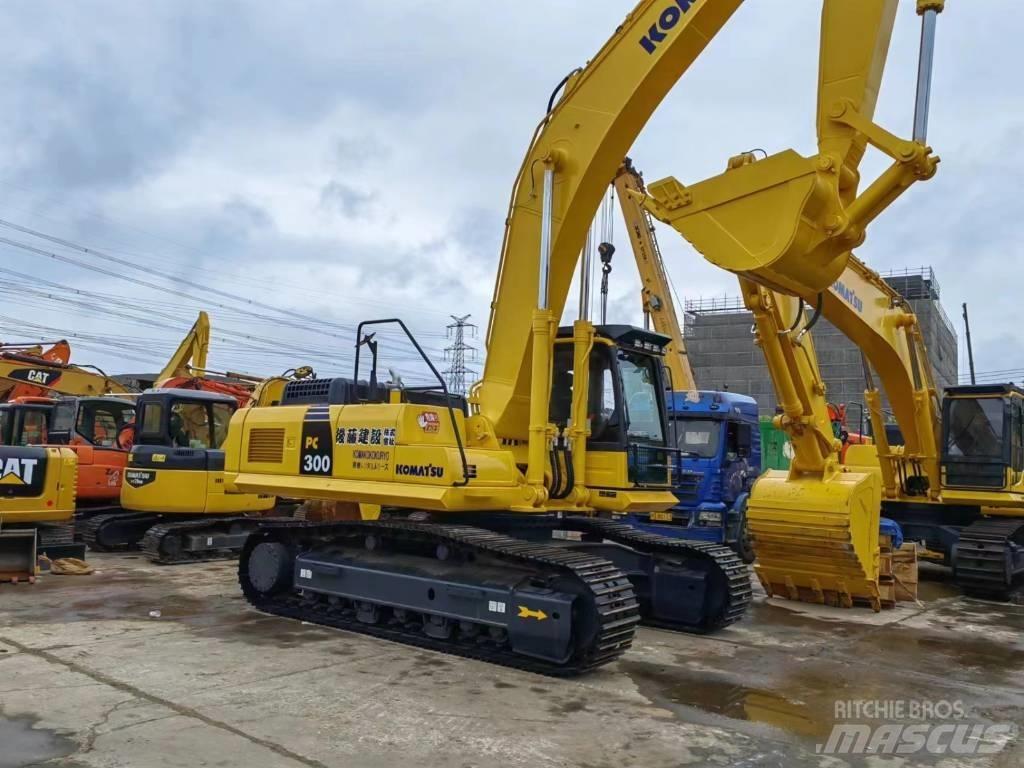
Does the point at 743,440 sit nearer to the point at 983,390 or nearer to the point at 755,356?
the point at 983,390

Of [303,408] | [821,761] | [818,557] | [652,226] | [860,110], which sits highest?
[652,226]

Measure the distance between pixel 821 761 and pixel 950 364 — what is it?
53.1 m

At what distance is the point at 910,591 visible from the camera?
33.2 feet

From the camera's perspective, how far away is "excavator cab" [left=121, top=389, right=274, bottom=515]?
12.0 m

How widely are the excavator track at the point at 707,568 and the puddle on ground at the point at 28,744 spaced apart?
15.1ft

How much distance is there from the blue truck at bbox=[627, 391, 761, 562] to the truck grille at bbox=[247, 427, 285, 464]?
232 inches

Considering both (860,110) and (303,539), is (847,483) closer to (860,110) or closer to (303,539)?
(860,110)

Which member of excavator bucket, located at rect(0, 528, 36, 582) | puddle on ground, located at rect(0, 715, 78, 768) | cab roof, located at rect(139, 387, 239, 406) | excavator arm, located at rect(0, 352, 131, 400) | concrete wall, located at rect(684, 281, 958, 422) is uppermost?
concrete wall, located at rect(684, 281, 958, 422)

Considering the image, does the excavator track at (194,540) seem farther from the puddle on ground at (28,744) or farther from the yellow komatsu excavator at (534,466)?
the puddle on ground at (28,744)

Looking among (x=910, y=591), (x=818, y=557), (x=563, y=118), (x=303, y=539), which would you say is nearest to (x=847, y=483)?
(x=818, y=557)

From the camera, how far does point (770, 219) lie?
582cm

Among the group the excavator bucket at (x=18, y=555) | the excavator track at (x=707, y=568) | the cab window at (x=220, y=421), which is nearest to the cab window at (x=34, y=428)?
the cab window at (x=220, y=421)

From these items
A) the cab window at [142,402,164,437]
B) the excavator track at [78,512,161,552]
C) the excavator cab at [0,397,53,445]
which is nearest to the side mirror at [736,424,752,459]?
the cab window at [142,402,164,437]

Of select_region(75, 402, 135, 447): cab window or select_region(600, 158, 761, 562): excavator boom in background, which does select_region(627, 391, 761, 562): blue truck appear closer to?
select_region(600, 158, 761, 562): excavator boom in background
